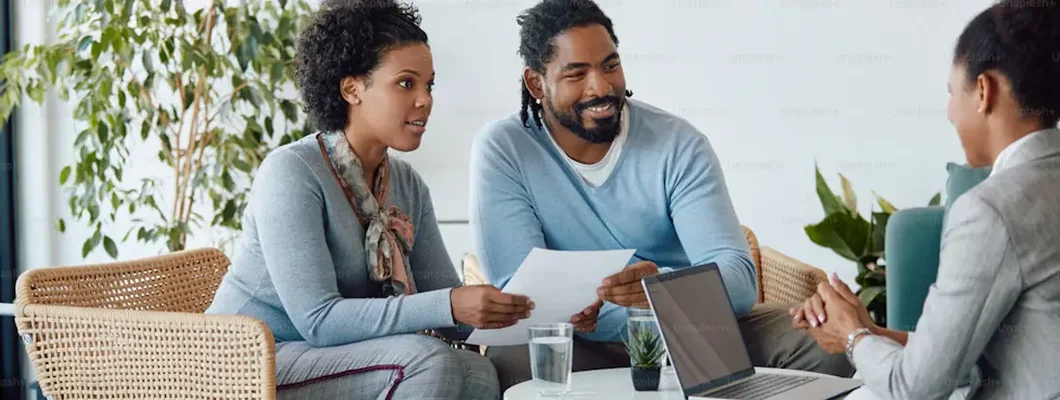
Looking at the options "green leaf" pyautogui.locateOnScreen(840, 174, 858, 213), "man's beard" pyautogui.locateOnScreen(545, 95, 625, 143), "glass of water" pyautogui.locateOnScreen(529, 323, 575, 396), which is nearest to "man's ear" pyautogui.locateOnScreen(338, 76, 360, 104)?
"man's beard" pyautogui.locateOnScreen(545, 95, 625, 143)

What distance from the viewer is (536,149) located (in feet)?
7.32

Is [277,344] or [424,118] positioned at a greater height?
[424,118]

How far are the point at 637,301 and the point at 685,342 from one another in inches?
10.3

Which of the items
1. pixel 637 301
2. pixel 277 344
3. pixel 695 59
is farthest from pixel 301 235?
pixel 695 59

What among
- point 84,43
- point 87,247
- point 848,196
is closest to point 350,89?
point 84,43

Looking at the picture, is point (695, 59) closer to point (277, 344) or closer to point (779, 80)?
point (779, 80)

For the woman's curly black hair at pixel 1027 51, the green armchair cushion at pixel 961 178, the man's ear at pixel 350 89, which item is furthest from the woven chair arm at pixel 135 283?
the green armchair cushion at pixel 961 178

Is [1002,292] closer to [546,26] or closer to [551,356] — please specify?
[551,356]

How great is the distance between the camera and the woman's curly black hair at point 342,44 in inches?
76.2

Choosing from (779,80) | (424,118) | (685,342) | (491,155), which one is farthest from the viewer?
(779,80)

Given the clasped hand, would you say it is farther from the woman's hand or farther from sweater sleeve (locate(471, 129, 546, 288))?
sweater sleeve (locate(471, 129, 546, 288))

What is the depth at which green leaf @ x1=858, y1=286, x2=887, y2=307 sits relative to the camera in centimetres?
297

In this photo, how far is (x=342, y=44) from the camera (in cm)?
194

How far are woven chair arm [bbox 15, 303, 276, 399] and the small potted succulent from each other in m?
0.52
